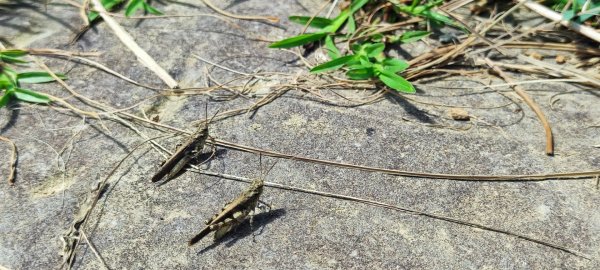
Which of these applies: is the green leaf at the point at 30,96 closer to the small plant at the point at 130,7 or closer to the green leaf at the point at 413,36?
the small plant at the point at 130,7

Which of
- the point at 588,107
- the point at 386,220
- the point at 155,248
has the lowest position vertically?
the point at 155,248

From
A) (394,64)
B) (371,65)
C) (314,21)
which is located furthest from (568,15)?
(314,21)

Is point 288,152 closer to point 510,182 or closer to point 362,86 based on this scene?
point 362,86

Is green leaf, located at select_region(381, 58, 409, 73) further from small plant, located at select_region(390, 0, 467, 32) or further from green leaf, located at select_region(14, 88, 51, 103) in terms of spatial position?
green leaf, located at select_region(14, 88, 51, 103)

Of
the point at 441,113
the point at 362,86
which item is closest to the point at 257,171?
the point at 362,86

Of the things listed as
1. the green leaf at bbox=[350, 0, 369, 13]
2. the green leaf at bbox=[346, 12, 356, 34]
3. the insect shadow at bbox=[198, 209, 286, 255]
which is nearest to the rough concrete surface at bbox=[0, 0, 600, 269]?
the insect shadow at bbox=[198, 209, 286, 255]
